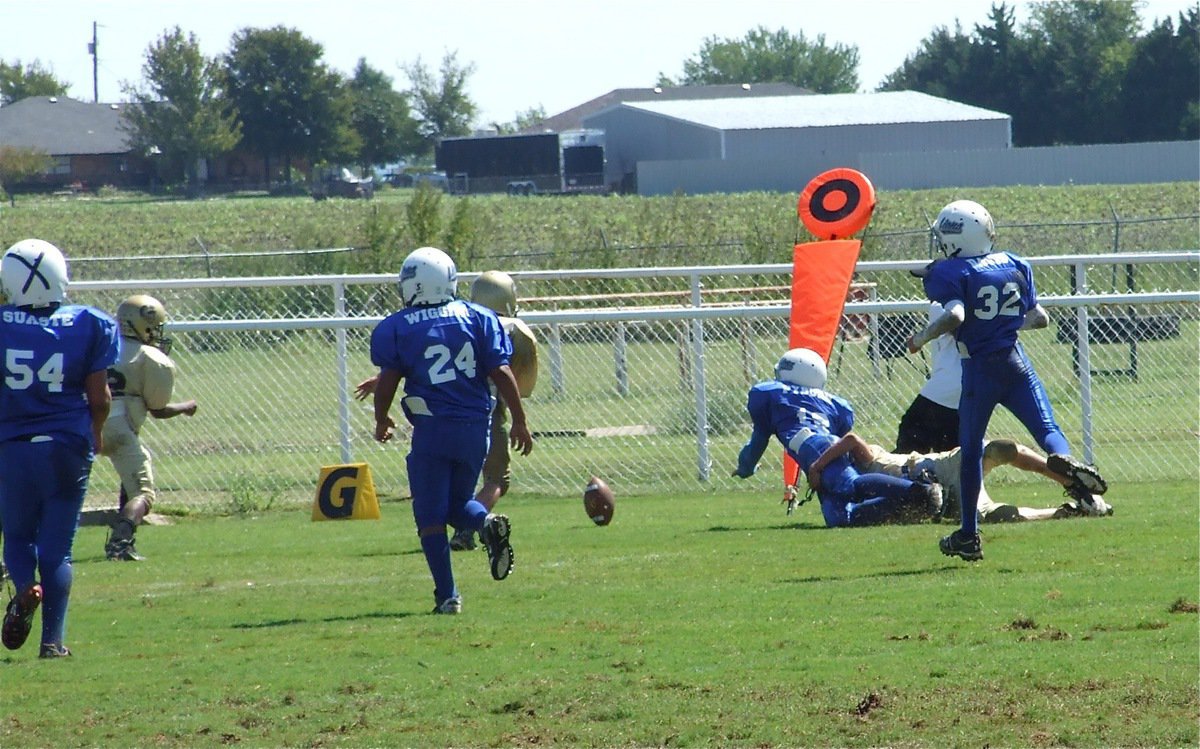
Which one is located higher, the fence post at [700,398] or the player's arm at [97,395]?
the player's arm at [97,395]

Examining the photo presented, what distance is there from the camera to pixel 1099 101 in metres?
83.6

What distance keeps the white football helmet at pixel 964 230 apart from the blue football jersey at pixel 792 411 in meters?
2.20

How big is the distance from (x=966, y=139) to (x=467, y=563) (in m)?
65.0

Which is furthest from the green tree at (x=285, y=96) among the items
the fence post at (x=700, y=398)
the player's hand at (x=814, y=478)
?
the player's hand at (x=814, y=478)

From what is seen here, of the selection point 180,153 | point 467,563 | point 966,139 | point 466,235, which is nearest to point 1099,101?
point 966,139

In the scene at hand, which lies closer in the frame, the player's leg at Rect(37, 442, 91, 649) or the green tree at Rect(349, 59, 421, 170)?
the player's leg at Rect(37, 442, 91, 649)

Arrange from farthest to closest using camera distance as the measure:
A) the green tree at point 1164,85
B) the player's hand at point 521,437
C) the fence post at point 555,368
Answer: the green tree at point 1164,85, the fence post at point 555,368, the player's hand at point 521,437

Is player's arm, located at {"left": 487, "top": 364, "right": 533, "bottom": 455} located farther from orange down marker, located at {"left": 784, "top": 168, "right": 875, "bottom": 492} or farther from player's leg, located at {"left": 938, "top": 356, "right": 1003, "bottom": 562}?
orange down marker, located at {"left": 784, "top": 168, "right": 875, "bottom": 492}

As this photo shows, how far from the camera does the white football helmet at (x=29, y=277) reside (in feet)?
23.1

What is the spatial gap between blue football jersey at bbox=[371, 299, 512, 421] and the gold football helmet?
281 cm

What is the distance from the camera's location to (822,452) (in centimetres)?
1033

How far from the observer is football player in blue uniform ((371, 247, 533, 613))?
791 cm

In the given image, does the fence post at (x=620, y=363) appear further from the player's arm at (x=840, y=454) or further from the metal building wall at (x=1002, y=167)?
the metal building wall at (x=1002, y=167)

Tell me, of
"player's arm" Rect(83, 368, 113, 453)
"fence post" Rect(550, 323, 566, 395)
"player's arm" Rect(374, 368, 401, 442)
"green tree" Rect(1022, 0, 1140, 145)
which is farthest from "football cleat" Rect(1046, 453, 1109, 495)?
"green tree" Rect(1022, 0, 1140, 145)
